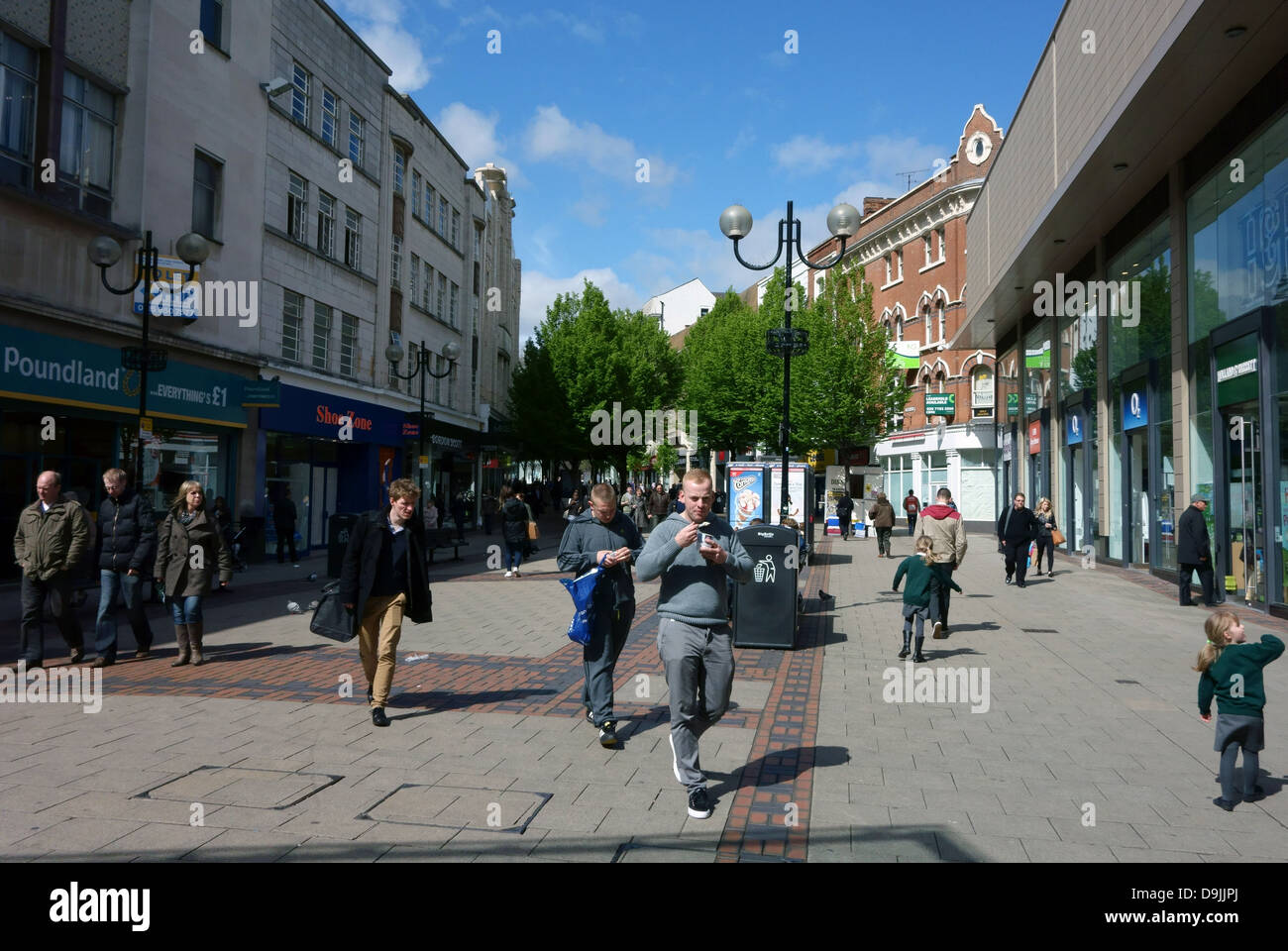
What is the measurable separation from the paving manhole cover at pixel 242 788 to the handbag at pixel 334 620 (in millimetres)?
1454

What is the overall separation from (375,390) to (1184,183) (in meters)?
21.3

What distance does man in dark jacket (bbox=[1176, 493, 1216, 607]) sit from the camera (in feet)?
45.4

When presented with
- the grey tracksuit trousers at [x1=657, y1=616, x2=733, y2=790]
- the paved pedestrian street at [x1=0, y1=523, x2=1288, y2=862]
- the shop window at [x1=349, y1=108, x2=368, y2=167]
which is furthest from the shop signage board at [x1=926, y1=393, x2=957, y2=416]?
the grey tracksuit trousers at [x1=657, y1=616, x2=733, y2=790]

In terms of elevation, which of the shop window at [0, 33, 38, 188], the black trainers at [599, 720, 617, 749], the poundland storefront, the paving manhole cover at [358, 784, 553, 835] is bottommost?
the paving manhole cover at [358, 784, 553, 835]

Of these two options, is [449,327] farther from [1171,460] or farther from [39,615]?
[39,615]

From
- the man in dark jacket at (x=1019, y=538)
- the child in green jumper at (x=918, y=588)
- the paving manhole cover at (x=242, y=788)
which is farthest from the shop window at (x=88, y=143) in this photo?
the man in dark jacket at (x=1019, y=538)

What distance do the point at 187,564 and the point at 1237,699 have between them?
336 inches

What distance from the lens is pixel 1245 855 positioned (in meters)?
4.34

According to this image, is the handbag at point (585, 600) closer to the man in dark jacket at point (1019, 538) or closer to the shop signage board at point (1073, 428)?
the man in dark jacket at point (1019, 538)

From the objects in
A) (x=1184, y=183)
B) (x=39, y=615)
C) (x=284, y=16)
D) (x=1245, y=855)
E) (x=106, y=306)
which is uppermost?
(x=284, y=16)

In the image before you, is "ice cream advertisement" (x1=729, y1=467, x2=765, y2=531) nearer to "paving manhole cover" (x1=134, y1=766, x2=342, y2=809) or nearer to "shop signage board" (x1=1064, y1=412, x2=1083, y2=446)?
"shop signage board" (x1=1064, y1=412, x2=1083, y2=446)

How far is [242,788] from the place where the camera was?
16.8ft

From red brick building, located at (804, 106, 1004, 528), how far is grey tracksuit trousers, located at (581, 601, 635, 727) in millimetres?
36371

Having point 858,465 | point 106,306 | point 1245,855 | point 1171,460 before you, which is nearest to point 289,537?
point 106,306
